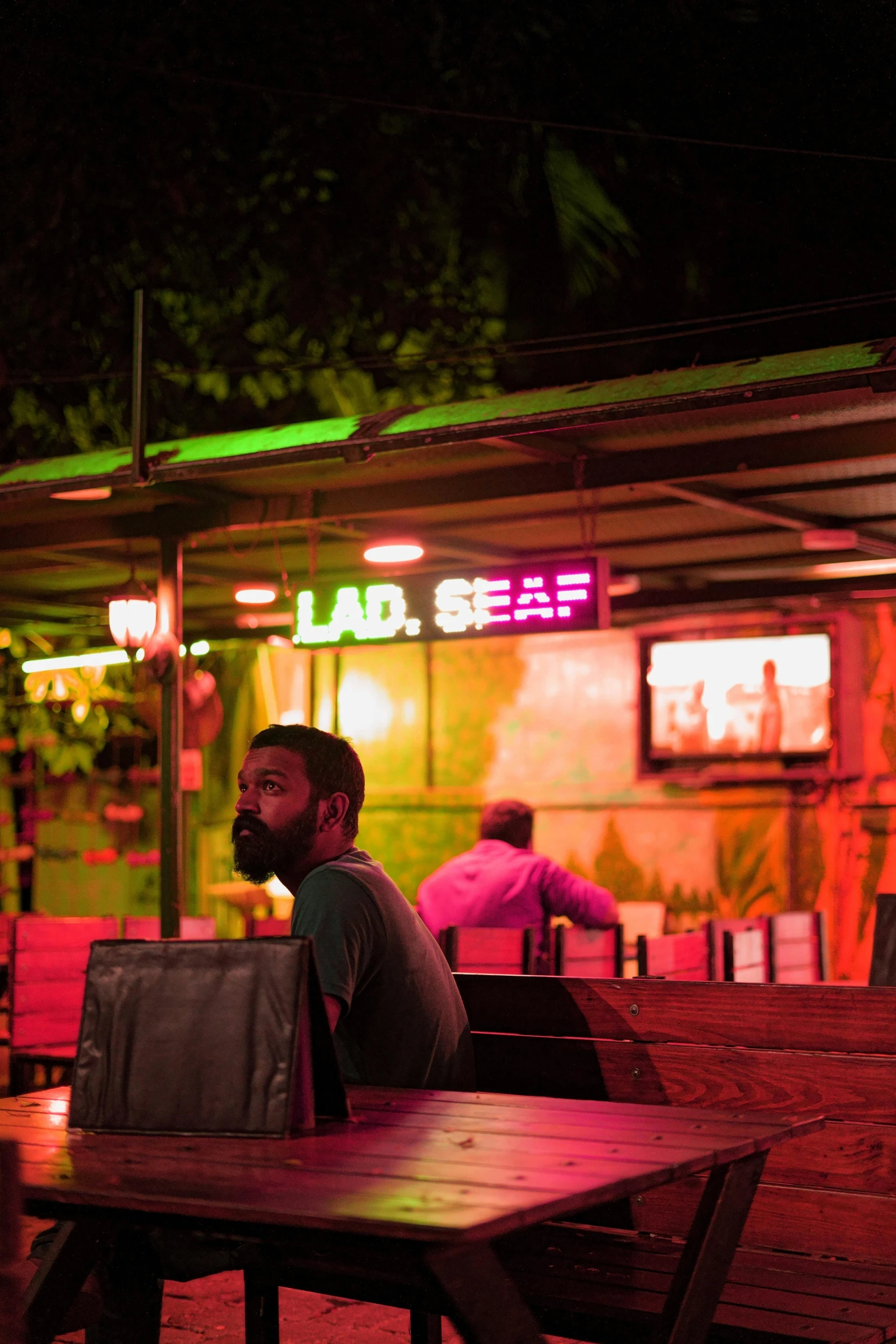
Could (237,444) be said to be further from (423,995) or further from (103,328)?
(103,328)

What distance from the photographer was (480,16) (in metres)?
14.2

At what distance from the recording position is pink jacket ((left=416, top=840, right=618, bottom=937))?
7.90 meters

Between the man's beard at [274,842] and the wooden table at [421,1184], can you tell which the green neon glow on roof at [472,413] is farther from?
the wooden table at [421,1184]

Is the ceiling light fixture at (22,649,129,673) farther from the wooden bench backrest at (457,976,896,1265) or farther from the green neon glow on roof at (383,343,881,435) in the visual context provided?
the wooden bench backrest at (457,976,896,1265)

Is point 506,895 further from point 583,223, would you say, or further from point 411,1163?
point 583,223

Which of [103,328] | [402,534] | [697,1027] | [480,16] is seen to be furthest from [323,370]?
[697,1027]

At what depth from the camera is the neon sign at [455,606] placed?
27.9 feet

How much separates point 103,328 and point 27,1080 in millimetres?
9723

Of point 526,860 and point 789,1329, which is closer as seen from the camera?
point 789,1329

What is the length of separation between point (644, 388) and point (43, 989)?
4421 millimetres

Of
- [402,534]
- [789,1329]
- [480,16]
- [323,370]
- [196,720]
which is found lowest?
[789,1329]

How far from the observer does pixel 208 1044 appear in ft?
9.01

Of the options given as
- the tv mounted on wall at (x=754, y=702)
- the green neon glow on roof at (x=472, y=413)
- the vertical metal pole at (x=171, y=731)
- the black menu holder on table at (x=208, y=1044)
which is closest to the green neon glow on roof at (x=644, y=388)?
the green neon glow on roof at (x=472, y=413)

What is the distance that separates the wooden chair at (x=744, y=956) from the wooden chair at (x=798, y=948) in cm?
9
